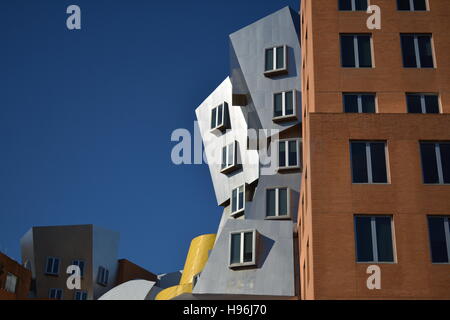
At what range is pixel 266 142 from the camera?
158 feet

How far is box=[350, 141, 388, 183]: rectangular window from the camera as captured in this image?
94.6 ft

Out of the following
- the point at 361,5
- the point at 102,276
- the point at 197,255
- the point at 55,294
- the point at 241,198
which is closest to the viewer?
the point at 361,5

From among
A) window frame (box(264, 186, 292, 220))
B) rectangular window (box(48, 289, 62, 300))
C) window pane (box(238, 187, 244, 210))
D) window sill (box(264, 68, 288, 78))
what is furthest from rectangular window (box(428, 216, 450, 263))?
rectangular window (box(48, 289, 62, 300))

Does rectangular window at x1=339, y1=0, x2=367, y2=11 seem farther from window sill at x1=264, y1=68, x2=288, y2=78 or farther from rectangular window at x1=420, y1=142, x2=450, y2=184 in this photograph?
window sill at x1=264, y1=68, x2=288, y2=78

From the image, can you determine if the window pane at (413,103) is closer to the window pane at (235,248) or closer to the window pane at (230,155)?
the window pane at (235,248)

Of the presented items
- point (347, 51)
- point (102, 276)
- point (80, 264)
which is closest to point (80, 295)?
point (102, 276)

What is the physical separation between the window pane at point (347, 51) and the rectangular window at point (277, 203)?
13.0 meters

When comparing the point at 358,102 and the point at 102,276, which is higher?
the point at 358,102

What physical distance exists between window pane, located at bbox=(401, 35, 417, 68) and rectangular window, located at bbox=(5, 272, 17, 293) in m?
32.7

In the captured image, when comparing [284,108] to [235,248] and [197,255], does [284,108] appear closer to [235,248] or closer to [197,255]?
[235,248]

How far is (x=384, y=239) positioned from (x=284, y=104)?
70.9 ft

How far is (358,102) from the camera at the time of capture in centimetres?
3319

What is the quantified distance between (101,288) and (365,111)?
4791cm

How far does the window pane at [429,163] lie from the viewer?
28.8m
